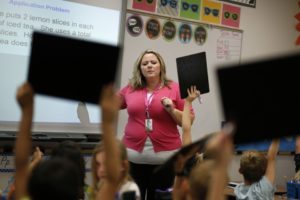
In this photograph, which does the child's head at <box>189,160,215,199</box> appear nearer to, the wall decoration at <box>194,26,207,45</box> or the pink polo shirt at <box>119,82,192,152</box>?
the pink polo shirt at <box>119,82,192,152</box>

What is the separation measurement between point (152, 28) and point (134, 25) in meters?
0.21

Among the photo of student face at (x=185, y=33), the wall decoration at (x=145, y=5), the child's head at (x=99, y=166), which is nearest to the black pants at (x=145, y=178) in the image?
the child's head at (x=99, y=166)

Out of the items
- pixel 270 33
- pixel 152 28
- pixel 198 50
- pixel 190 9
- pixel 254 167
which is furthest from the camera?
pixel 270 33

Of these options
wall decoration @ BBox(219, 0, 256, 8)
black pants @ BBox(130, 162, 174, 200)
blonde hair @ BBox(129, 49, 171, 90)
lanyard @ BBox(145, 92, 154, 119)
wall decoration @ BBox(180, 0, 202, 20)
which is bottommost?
black pants @ BBox(130, 162, 174, 200)

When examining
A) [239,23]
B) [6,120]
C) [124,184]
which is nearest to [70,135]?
[6,120]

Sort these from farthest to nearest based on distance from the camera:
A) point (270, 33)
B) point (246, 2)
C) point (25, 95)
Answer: point (270, 33) → point (246, 2) → point (25, 95)

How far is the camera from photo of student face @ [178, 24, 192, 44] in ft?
13.3

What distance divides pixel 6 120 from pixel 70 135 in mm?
530

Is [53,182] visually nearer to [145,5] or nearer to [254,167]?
[254,167]

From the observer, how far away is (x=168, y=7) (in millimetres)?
3934

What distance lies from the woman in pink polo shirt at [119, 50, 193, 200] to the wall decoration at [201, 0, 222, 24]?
1676mm

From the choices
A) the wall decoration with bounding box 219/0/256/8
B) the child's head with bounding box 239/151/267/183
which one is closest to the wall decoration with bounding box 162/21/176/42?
the wall decoration with bounding box 219/0/256/8

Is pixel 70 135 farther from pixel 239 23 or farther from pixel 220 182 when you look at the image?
pixel 220 182

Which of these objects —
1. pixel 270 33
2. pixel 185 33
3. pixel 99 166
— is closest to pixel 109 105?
pixel 99 166
